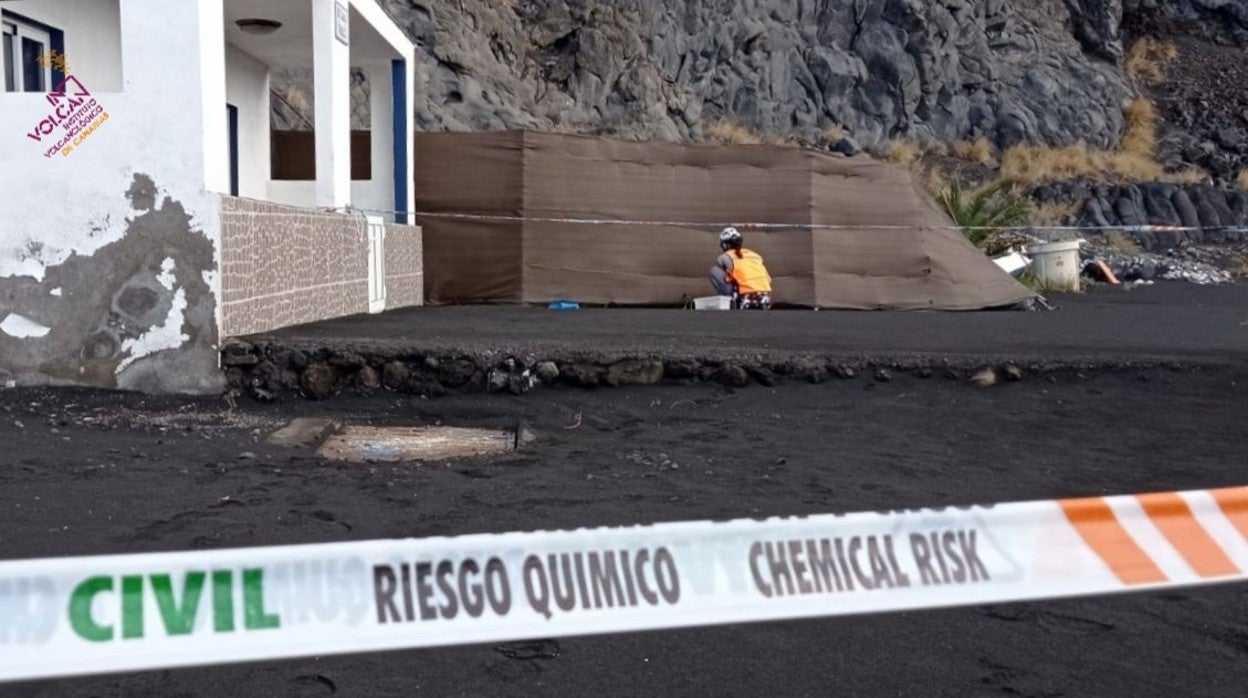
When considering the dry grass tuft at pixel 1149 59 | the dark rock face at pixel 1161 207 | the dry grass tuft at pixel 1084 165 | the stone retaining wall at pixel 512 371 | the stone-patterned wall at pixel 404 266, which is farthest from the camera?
the dry grass tuft at pixel 1149 59

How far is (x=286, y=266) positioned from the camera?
905cm

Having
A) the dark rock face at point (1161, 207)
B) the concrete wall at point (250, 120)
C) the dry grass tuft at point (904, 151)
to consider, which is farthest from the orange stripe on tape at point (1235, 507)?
the dry grass tuft at point (904, 151)

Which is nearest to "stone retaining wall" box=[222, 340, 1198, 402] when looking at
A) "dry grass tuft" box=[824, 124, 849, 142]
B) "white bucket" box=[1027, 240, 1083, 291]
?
"white bucket" box=[1027, 240, 1083, 291]

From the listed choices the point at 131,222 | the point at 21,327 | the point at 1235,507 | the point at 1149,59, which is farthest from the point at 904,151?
the point at 1235,507

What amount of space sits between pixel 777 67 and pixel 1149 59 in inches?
823

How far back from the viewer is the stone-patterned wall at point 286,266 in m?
7.87

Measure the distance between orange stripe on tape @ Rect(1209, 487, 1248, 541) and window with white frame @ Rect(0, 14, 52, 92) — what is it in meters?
8.93

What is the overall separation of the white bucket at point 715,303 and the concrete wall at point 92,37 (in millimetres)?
5964

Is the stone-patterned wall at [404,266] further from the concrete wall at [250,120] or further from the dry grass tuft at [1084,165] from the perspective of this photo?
the dry grass tuft at [1084,165]

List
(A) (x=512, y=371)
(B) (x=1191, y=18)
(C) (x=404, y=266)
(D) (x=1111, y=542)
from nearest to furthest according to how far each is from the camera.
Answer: (D) (x=1111, y=542) < (A) (x=512, y=371) < (C) (x=404, y=266) < (B) (x=1191, y=18)

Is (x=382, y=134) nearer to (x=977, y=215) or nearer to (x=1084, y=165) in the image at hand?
(x=977, y=215)

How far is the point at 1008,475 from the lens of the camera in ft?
20.5

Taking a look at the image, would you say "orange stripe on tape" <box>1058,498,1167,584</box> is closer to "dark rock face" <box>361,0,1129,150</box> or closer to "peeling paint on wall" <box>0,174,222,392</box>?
"peeling paint on wall" <box>0,174,222,392</box>

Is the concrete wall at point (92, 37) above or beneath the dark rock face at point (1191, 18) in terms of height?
beneath
